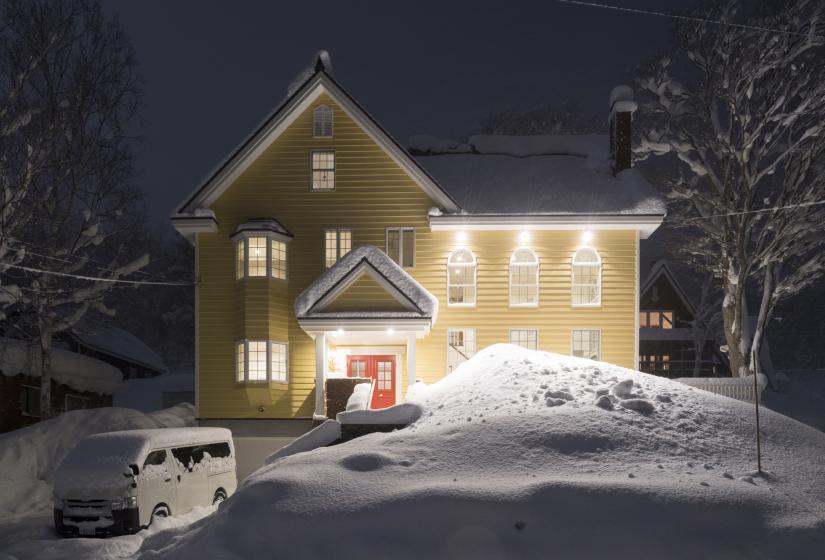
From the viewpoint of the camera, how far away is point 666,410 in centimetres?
1276

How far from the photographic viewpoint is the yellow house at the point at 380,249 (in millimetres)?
21484

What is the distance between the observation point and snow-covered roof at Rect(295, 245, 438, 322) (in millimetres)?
19547

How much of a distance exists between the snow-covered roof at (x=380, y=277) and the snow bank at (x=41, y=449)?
25.2 feet

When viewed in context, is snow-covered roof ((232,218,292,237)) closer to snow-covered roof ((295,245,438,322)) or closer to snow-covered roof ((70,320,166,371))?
snow-covered roof ((295,245,438,322))

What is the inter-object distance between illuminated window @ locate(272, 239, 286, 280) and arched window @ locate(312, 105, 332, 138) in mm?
3750

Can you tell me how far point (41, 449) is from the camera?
20344 mm

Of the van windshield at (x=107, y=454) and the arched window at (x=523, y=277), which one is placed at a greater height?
the arched window at (x=523, y=277)

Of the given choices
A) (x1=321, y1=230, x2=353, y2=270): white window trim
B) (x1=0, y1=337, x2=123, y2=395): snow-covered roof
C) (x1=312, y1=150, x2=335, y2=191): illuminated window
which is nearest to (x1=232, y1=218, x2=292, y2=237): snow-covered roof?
(x1=321, y1=230, x2=353, y2=270): white window trim

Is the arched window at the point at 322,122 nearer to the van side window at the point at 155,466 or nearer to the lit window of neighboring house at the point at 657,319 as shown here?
the van side window at the point at 155,466

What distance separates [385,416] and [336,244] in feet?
28.9

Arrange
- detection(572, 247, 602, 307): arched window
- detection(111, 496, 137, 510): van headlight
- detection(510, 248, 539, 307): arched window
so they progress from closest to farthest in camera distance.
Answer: detection(111, 496, 137, 510): van headlight < detection(572, 247, 602, 307): arched window < detection(510, 248, 539, 307): arched window

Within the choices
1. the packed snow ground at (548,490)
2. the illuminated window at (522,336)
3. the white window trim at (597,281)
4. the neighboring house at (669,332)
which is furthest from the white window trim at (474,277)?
the neighboring house at (669,332)

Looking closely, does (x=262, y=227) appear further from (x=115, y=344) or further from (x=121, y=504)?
(x=115, y=344)

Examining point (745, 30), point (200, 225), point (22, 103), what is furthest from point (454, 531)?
point (22, 103)
